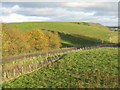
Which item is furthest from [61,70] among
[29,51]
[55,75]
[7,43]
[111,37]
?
[111,37]

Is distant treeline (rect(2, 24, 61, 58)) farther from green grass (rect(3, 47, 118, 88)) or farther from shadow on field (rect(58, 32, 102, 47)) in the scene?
green grass (rect(3, 47, 118, 88))

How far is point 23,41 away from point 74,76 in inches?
1440

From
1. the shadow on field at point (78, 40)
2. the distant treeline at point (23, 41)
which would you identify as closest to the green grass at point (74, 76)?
the distant treeline at point (23, 41)

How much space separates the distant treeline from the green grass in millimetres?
24050

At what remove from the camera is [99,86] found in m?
24.5

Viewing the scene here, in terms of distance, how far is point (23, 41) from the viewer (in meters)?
62.7

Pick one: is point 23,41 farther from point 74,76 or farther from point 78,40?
point 78,40

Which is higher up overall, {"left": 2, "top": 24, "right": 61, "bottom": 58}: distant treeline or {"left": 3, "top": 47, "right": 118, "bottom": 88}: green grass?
{"left": 2, "top": 24, "right": 61, "bottom": 58}: distant treeline

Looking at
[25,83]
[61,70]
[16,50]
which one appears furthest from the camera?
[16,50]

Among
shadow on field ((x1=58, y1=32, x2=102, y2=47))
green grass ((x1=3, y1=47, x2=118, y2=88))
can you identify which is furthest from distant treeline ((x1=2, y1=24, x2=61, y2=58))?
green grass ((x1=3, y1=47, x2=118, y2=88))

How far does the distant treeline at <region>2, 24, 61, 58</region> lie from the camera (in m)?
56.7

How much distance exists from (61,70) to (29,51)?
39.3 m

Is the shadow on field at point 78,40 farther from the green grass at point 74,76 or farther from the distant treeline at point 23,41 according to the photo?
the green grass at point 74,76

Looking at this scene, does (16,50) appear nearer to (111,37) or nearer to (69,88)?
(69,88)
